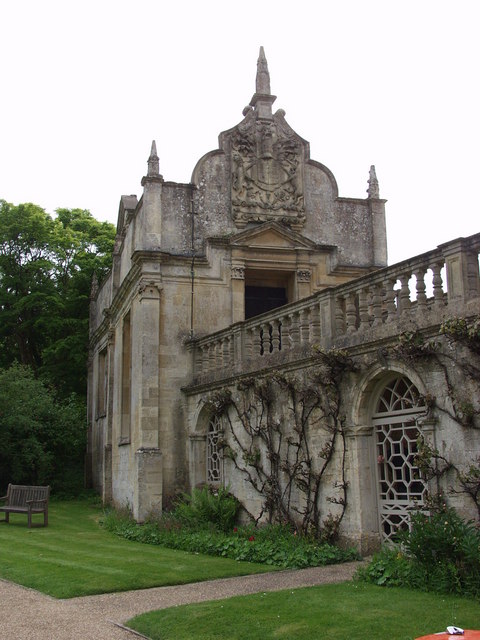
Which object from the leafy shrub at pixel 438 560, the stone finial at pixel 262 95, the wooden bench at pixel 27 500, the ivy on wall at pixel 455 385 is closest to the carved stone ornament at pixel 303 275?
the stone finial at pixel 262 95

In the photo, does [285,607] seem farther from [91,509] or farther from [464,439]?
[91,509]

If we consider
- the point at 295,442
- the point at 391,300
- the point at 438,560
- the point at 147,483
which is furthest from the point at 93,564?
the point at 391,300

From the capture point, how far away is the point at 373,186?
1845 cm

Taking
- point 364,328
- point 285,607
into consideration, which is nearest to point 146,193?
point 364,328

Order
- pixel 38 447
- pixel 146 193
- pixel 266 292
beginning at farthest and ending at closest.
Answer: pixel 38 447 < pixel 266 292 < pixel 146 193

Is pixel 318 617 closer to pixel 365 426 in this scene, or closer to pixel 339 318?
pixel 365 426

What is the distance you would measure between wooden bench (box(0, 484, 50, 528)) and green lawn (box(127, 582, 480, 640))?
9.38m

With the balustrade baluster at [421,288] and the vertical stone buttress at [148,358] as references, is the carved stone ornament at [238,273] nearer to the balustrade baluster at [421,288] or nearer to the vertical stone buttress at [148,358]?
the vertical stone buttress at [148,358]

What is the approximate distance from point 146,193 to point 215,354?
4.30m

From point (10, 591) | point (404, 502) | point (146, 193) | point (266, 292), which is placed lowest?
point (10, 591)

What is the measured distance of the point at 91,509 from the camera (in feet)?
67.7

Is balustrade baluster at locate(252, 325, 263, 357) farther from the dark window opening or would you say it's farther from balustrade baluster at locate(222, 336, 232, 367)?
the dark window opening

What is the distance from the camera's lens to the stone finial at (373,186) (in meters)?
18.4

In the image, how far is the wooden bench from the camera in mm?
16141
